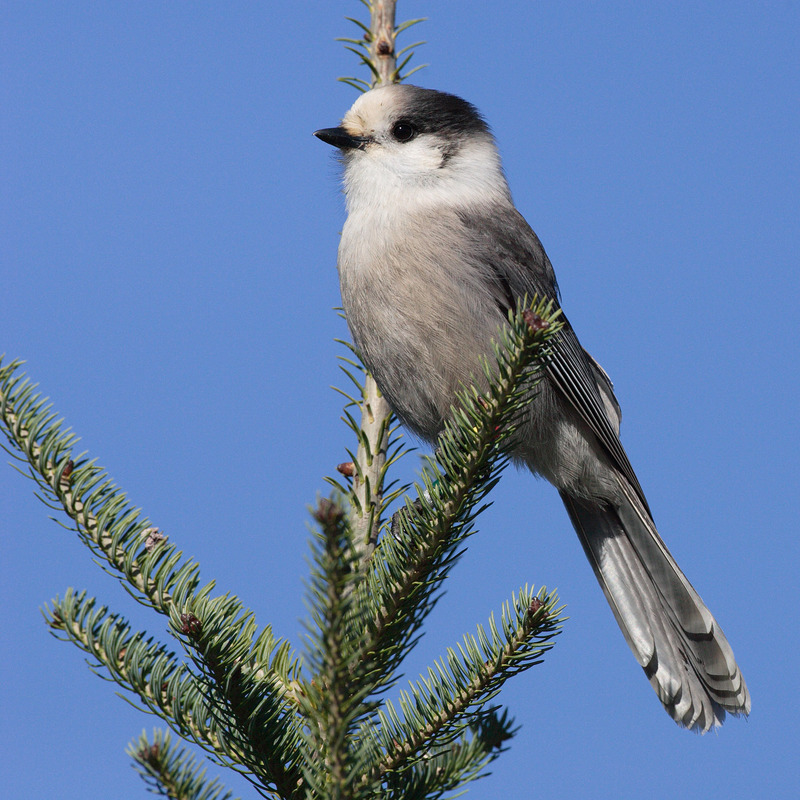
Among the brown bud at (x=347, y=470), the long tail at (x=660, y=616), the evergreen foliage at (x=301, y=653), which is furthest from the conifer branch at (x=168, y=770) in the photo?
the long tail at (x=660, y=616)

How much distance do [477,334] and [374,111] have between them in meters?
0.95

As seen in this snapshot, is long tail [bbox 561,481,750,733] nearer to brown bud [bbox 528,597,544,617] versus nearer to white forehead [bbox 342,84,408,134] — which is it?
brown bud [bbox 528,597,544,617]

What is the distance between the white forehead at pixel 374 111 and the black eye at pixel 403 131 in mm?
43

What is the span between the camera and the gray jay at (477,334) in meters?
2.81

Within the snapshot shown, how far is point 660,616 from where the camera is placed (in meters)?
3.07

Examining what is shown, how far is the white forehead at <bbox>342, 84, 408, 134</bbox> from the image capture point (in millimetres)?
3039

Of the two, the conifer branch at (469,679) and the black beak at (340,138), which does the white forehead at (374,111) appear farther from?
the conifer branch at (469,679)

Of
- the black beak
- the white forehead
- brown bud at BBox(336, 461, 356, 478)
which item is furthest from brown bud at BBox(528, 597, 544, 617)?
the black beak

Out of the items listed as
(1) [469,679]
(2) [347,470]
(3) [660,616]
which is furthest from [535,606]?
(3) [660,616]

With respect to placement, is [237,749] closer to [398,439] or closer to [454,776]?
[454,776]

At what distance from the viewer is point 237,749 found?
1.59 metres

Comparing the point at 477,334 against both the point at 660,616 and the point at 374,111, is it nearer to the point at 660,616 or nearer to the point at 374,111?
the point at 374,111

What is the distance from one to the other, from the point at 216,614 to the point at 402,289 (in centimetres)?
154

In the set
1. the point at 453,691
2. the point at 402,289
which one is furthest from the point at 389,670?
the point at 402,289
